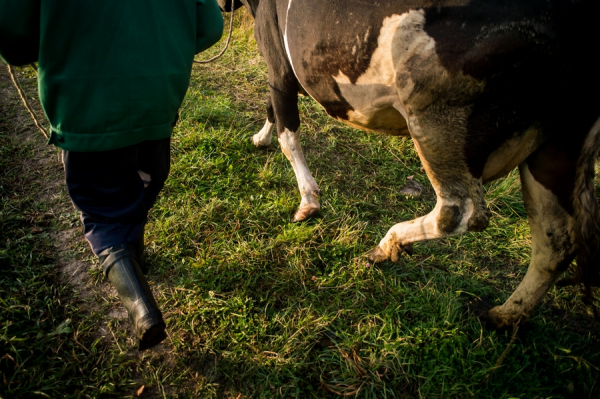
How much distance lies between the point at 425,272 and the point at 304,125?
1.92 m

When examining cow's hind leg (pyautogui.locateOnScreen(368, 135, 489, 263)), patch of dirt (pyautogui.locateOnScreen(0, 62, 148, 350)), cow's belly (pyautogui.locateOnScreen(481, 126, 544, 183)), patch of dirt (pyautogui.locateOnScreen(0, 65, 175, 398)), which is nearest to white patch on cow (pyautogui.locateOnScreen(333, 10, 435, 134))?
cow's hind leg (pyautogui.locateOnScreen(368, 135, 489, 263))

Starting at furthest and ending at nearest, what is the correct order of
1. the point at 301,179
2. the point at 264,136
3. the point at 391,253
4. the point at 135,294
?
the point at 264,136 < the point at 301,179 < the point at 391,253 < the point at 135,294

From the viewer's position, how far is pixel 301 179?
116 inches

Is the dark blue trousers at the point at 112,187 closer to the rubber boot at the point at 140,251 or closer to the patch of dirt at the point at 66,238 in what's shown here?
the rubber boot at the point at 140,251

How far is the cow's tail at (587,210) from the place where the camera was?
1767 millimetres

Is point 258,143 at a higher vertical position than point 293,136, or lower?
lower

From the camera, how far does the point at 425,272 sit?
2.54 m

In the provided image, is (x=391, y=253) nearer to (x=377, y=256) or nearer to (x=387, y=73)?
(x=377, y=256)

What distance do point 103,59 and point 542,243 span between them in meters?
2.22

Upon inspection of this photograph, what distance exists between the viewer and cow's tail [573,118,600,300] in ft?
5.80

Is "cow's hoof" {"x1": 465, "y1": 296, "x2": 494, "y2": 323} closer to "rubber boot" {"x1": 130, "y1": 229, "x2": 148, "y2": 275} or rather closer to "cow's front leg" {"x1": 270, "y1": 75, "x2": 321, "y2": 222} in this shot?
"cow's front leg" {"x1": 270, "y1": 75, "x2": 321, "y2": 222}

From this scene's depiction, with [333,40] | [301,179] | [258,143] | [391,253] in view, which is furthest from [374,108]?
[258,143]

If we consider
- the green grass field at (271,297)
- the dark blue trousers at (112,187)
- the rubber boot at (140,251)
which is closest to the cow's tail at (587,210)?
the green grass field at (271,297)

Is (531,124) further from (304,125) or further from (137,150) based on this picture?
(304,125)
